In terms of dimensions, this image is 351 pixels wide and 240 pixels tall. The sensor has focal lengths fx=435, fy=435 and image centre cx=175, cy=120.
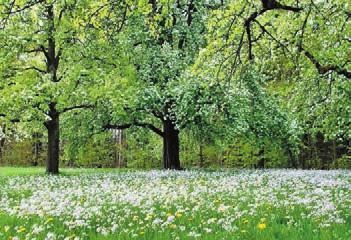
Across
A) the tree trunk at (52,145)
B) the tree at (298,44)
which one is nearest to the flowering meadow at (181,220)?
the tree at (298,44)

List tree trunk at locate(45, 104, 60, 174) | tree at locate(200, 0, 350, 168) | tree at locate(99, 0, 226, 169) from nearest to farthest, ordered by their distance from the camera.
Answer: tree at locate(200, 0, 350, 168) < tree at locate(99, 0, 226, 169) < tree trunk at locate(45, 104, 60, 174)

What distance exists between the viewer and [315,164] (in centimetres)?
4503

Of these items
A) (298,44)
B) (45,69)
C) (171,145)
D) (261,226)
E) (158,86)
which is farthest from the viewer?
(171,145)

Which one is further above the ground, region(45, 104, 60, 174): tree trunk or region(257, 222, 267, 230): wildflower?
region(45, 104, 60, 174): tree trunk

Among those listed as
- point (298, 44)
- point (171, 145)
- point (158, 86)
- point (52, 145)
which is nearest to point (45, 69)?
point (52, 145)

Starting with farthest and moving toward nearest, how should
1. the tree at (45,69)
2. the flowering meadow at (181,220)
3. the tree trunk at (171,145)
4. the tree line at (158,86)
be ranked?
the tree trunk at (171,145)
the tree at (45,69)
the tree line at (158,86)
the flowering meadow at (181,220)

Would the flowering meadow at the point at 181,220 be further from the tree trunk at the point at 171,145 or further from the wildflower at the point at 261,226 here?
the tree trunk at the point at 171,145

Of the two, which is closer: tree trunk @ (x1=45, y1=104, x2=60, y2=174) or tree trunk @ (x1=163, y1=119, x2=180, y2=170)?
tree trunk @ (x1=45, y1=104, x2=60, y2=174)

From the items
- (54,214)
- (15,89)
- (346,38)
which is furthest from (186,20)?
(54,214)

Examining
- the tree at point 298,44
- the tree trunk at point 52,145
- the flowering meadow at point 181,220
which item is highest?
the tree at point 298,44

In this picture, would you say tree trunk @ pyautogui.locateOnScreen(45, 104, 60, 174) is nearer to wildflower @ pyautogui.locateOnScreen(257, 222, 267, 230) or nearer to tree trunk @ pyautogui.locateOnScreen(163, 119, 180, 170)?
tree trunk @ pyautogui.locateOnScreen(163, 119, 180, 170)

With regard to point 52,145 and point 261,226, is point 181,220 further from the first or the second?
point 52,145

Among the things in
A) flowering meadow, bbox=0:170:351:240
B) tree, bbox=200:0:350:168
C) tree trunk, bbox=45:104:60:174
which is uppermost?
tree, bbox=200:0:350:168

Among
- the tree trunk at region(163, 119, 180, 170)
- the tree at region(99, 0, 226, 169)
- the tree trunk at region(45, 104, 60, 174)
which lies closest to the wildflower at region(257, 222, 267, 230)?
the tree at region(99, 0, 226, 169)
